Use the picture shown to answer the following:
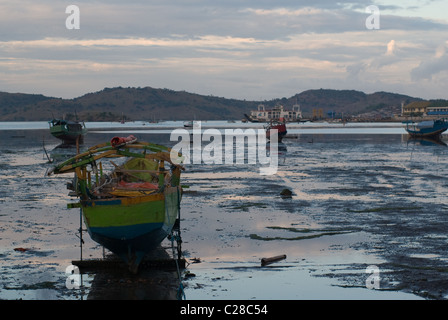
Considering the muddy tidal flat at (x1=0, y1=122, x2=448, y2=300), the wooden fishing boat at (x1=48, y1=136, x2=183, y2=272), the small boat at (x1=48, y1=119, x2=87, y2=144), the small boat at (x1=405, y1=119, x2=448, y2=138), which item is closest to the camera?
the muddy tidal flat at (x1=0, y1=122, x2=448, y2=300)

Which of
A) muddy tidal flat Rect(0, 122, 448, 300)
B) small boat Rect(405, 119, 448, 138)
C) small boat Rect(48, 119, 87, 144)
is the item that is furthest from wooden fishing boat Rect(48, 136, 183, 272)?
small boat Rect(405, 119, 448, 138)

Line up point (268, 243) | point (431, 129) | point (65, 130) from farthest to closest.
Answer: point (431, 129)
point (65, 130)
point (268, 243)

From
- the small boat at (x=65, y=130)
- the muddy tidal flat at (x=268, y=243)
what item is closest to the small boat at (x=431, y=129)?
the small boat at (x=65, y=130)

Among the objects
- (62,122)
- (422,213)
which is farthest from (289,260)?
(62,122)

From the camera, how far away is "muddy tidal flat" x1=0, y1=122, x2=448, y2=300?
38.9ft

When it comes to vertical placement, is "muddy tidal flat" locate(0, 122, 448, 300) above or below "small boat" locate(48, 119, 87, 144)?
below

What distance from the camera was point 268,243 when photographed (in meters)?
16.0

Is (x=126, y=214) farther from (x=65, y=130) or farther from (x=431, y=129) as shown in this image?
(x=431, y=129)

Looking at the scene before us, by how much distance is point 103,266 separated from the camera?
13477mm

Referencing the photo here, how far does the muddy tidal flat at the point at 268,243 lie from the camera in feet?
38.9

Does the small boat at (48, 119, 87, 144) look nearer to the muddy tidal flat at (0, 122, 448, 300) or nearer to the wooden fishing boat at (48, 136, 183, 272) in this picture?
the muddy tidal flat at (0, 122, 448, 300)

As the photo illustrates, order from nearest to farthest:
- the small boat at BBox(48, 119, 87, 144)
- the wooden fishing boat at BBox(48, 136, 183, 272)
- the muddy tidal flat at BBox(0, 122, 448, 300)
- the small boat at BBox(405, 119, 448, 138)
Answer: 1. the muddy tidal flat at BBox(0, 122, 448, 300)
2. the wooden fishing boat at BBox(48, 136, 183, 272)
3. the small boat at BBox(48, 119, 87, 144)
4. the small boat at BBox(405, 119, 448, 138)

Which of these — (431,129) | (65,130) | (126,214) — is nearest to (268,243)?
(126,214)

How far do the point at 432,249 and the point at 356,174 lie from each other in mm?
19367
